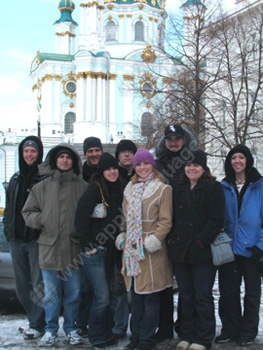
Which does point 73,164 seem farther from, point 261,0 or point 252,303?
point 261,0

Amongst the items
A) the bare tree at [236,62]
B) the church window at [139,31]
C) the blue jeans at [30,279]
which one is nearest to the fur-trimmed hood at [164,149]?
the blue jeans at [30,279]

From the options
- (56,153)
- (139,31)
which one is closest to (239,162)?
(56,153)

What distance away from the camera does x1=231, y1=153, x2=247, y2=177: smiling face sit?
500 cm

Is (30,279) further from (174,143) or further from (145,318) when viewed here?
(174,143)

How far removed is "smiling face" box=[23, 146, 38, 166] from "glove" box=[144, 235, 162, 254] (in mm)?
1664

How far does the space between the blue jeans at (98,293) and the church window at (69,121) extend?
1809 inches

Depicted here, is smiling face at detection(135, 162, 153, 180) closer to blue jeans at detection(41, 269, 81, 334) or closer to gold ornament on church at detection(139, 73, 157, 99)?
blue jeans at detection(41, 269, 81, 334)

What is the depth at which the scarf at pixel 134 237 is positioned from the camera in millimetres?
4691

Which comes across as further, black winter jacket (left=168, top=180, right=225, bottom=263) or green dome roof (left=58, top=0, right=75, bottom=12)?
green dome roof (left=58, top=0, right=75, bottom=12)

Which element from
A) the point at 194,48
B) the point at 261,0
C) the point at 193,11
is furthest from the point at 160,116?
the point at 261,0

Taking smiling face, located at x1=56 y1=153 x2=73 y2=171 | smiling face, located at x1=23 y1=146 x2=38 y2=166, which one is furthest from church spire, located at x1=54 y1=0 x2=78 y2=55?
smiling face, located at x1=56 y1=153 x2=73 y2=171

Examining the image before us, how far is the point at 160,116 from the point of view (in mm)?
16578

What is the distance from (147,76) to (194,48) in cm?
414

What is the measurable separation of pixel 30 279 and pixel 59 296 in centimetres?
47
